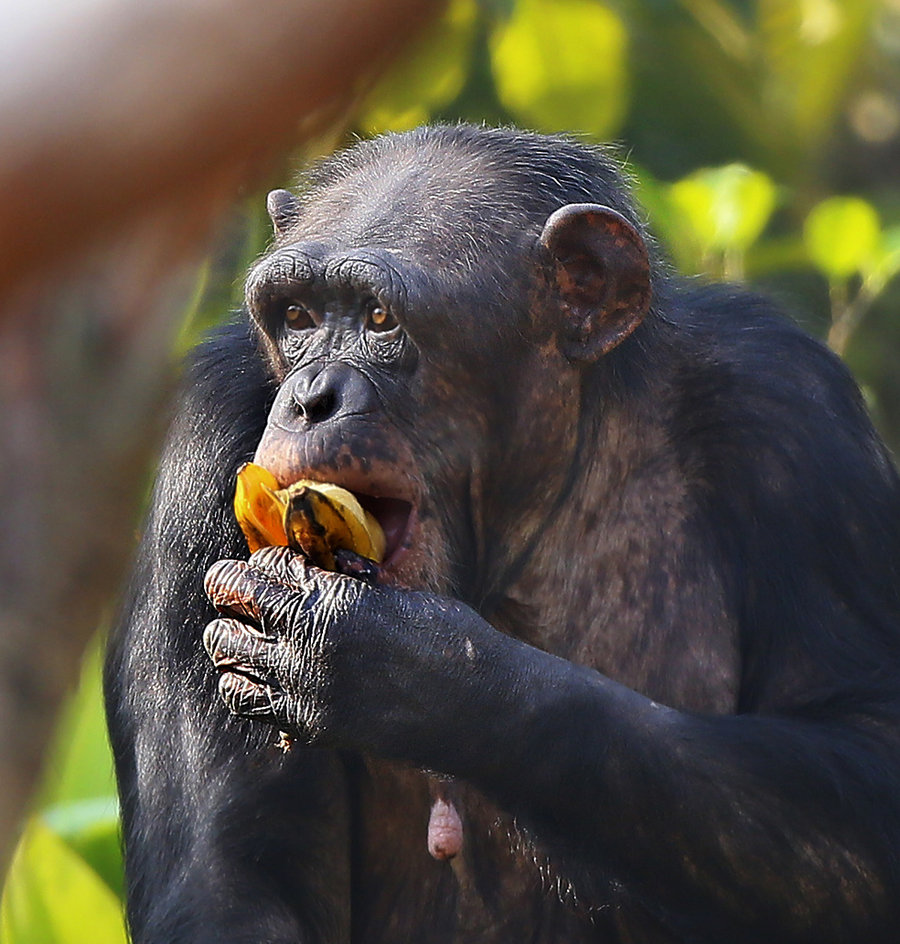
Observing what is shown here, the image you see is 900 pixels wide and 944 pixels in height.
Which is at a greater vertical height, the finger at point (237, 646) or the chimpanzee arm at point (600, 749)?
the finger at point (237, 646)

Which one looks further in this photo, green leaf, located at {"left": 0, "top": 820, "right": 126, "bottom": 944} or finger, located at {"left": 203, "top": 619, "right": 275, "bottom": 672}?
green leaf, located at {"left": 0, "top": 820, "right": 126, "bottom": 944}

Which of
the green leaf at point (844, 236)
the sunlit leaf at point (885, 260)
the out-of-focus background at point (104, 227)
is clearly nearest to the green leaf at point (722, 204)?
the green leaf at point (844, 236)

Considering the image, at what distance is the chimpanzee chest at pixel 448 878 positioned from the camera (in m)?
3.29

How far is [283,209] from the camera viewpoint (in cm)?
370

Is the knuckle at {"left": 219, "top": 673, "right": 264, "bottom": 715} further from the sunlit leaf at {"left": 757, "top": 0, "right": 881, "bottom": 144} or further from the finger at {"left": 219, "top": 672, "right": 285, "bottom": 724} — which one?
the sunlit leaf at {"left": 757, "top": 0, "right": 881, "bottom": 144}

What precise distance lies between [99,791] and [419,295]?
9.45 ft

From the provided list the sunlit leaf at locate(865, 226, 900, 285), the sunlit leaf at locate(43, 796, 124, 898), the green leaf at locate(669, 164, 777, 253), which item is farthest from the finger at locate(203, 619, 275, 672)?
the sunlit leaf at locate(865, 226, 900, 285)

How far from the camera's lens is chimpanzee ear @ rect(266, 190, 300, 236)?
12.0 ft

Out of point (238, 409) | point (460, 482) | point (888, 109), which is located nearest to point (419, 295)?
point (460, 482)

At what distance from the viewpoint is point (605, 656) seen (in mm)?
3422

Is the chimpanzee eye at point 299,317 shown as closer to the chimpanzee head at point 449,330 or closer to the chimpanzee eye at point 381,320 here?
the chimpanzee head at point 449,330

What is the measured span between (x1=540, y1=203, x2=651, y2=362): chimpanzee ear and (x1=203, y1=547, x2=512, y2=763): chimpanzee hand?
2.75 ft

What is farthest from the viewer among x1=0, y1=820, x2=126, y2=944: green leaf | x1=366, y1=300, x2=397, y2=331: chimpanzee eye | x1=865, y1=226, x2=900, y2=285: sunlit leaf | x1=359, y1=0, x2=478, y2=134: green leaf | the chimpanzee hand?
x1=359, y1=0, x2=478, y2=134: green leaf

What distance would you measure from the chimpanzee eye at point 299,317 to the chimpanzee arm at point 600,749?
57 centimetres
